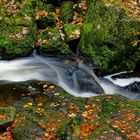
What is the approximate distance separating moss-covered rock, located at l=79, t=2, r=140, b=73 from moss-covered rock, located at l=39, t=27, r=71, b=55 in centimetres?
70

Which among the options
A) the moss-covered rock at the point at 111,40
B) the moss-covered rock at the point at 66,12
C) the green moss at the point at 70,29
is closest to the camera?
the moss-covered rock at the point at 111,40

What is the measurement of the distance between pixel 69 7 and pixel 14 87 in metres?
4.92

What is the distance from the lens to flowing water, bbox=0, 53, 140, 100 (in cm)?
1033

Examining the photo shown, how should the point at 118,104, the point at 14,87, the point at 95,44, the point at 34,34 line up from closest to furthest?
the point at 118,104
the point at 14,87
the point at 95,44
the point at 34,34

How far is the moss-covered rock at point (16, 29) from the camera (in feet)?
38.1

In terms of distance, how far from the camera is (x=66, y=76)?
10852 mm

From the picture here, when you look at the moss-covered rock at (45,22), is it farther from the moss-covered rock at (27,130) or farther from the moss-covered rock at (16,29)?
the moss-covered rock at (27,130)

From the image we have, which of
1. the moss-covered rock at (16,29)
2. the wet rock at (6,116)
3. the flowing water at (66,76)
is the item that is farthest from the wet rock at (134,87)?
the wet rock at (6,116)

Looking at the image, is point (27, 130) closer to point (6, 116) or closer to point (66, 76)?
point (6, 116)

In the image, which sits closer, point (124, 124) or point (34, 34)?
point (124, 124)

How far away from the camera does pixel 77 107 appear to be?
8.72 m

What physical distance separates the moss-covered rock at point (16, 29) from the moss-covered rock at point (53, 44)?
38 centimetres

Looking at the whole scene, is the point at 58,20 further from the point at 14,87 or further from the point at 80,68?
the point at 14,87

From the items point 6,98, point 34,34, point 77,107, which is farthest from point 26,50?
point 77,107
